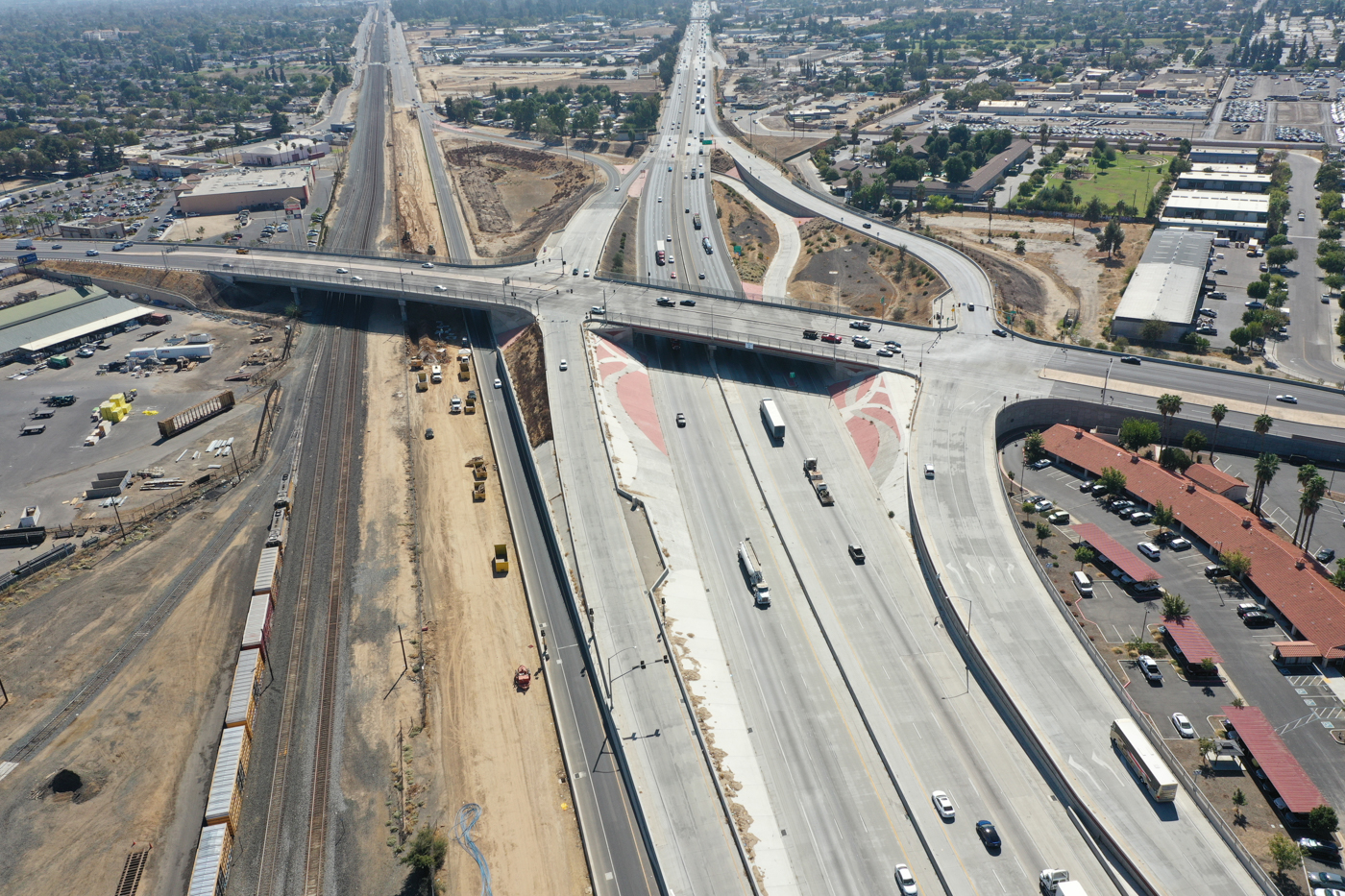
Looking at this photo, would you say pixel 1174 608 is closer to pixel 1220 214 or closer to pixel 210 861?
pixel 210 861

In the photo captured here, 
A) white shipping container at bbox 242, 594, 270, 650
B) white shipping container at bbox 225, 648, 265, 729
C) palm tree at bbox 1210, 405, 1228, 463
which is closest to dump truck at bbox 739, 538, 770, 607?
white shipping container at bbox 225, 648, 265, 729

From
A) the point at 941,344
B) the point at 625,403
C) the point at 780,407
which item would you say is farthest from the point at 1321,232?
the point at 625,403

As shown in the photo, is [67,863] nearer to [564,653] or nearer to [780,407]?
[564,653]

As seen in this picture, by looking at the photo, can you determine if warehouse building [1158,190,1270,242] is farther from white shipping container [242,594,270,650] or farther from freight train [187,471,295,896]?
white shipping container [242,594,270,650]

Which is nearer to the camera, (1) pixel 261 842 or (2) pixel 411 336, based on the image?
(1) pixel 261 842

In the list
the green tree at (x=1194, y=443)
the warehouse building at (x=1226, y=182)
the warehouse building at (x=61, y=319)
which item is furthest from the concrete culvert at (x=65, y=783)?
the warehouse building at (x=1226, y=182)

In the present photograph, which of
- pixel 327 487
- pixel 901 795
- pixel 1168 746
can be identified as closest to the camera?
pixel 901 795
